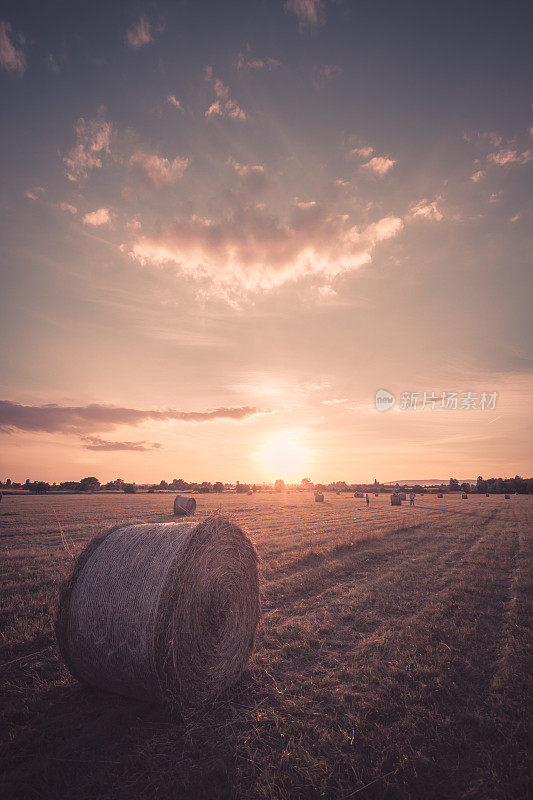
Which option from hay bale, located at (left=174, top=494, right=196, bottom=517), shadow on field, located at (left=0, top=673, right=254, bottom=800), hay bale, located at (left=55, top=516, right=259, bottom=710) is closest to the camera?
shadow on field, located at (left=0, top=673, right=254, bottom=800)

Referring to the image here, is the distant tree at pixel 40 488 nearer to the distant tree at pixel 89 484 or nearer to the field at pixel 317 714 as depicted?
the distant tree at pixel 89 484

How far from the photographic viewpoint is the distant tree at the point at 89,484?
271 feet

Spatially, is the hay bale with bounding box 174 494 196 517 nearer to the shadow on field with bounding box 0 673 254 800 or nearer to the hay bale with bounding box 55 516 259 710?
the hay bale with bounding box 55 516 259 710

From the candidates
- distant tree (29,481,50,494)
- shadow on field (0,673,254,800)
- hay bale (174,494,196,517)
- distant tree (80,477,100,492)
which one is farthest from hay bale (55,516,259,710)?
distant tree (80,477,100,492)

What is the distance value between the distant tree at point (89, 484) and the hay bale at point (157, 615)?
85165 mm

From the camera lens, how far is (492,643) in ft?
21.6

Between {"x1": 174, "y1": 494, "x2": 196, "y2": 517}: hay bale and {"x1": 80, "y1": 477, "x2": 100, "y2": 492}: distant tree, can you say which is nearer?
{"x1": 174, "y1": 494, "x2": 196, "y2": 517}: hay bale

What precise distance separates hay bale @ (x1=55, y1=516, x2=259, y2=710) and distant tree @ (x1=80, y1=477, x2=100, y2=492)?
8516 cm

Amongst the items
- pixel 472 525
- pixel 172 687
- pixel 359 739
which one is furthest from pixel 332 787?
pixel 472 525

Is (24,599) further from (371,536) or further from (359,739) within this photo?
(371,536)

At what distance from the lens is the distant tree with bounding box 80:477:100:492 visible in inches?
3256

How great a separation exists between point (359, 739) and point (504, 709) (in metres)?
1.97

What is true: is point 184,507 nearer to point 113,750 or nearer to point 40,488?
point 113,750

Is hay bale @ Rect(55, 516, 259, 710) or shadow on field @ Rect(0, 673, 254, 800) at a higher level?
hay bale @ Rect(55, 516, 259, 710)
